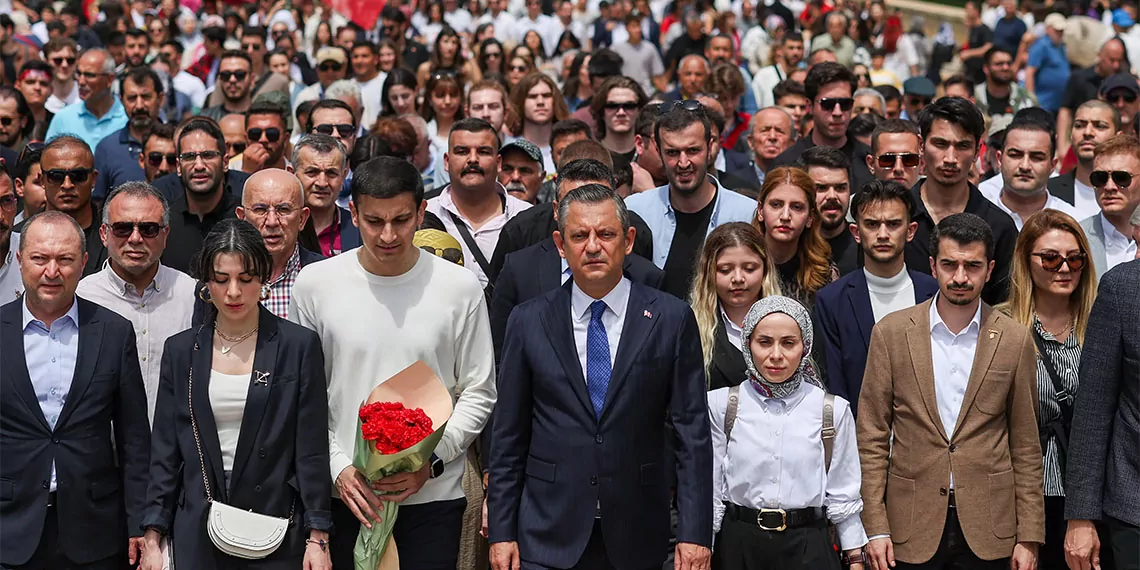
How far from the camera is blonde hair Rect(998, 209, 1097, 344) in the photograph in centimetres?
617

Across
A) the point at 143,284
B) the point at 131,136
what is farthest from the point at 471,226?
the point at 131,136

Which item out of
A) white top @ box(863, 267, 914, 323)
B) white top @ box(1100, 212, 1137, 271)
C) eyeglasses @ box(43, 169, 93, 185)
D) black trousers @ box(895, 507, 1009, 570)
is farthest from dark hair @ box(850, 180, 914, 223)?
eyeglasses @ box(43, 169, 93, 185)

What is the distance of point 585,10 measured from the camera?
2361 cm

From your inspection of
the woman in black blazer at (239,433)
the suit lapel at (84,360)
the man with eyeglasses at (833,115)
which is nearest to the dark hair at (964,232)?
the woman in black blazer at (239,433)

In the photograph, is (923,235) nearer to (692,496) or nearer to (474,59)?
(692,496)

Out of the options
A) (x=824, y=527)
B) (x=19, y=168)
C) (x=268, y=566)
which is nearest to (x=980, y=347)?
(x=824, y=527)

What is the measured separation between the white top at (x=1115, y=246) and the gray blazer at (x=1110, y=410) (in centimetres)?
186

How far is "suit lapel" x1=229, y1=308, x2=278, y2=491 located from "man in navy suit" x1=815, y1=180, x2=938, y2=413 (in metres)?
2.58

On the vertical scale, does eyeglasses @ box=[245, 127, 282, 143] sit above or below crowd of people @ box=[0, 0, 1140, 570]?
above

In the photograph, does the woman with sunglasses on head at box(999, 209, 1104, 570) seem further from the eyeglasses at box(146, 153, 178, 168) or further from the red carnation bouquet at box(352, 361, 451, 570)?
the eyeglasses at box(146, 153, 178, 168)

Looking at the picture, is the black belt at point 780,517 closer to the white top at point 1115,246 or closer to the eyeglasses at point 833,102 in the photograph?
the white top at point 1115,246

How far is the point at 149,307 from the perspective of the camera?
6.06 meters

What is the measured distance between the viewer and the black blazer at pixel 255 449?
516 cm

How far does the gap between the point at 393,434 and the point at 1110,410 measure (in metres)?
2.82
